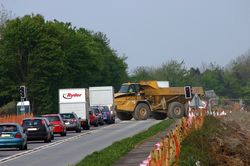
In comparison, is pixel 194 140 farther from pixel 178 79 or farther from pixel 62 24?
pixel 178 79

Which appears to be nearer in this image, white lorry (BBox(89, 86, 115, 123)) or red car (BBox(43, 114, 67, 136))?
red car (BBox(43, 114, 67, 136))

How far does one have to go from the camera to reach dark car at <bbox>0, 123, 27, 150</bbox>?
1458 inches

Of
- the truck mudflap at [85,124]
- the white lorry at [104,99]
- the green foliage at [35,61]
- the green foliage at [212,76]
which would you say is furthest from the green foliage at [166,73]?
the truck mudflap at [85,124]

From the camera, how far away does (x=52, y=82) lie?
9900 centimetres

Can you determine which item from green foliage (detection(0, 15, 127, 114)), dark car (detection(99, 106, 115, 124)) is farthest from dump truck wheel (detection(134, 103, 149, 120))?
green foliage (detection(0, 15, 127, 114))

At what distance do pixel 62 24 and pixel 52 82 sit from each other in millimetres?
14881

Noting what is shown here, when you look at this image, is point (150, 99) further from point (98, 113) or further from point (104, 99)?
point (104, 99)

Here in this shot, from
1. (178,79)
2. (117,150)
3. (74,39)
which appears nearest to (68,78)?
(74,39)

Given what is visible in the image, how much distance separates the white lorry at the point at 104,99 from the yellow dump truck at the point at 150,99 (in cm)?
235

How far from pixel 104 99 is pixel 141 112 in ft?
20.4

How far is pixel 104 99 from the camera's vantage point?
8019 cm

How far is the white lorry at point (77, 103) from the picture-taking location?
64312 millimetres

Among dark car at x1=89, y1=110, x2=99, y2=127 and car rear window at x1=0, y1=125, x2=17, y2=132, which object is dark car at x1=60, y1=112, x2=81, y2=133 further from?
car rear window at x1=0, y1=125, x2=17, y2=132

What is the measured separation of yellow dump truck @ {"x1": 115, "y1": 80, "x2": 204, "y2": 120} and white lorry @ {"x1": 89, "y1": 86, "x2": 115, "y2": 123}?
235 cm
